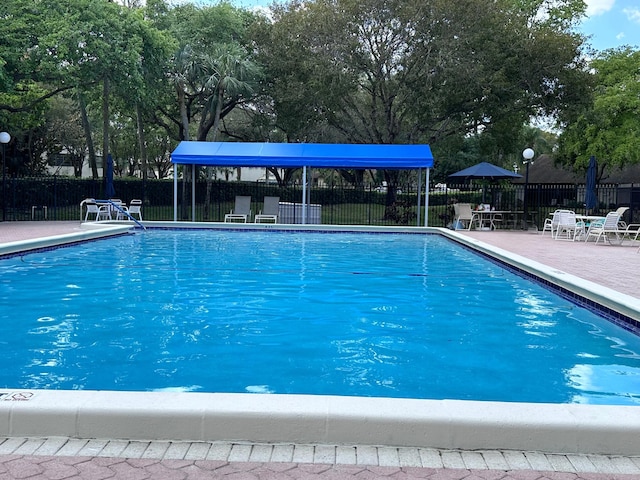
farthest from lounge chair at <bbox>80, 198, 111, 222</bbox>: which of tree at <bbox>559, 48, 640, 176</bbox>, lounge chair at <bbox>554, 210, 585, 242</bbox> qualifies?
tree at <bbox>559, 48, 640, 176</bbox>

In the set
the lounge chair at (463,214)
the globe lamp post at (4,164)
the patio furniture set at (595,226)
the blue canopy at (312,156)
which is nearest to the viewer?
the patio furniture set at (595,226)

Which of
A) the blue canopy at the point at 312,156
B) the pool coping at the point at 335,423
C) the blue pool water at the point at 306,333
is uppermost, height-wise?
the blue canopy at the point at 312,156

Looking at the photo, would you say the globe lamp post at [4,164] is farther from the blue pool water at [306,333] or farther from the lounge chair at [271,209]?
the blue pool water at [306,333]

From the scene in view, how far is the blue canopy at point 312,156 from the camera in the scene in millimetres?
17873

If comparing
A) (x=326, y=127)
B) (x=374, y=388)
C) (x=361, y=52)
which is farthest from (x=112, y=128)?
(x=374, y=388)

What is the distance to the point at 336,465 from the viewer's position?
8.39 ft

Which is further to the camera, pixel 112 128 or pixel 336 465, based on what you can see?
pixel 112 128

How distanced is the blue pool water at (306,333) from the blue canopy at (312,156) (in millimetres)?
7863

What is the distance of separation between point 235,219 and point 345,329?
15.9 metres

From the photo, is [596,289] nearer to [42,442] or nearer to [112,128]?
[42,442]

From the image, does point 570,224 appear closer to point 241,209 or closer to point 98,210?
point 241,209

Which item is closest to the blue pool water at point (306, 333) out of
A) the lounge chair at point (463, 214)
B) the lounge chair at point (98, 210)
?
the lounge chair at point (98, 210)

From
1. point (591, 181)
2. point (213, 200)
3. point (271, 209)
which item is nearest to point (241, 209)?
point (271, 209)

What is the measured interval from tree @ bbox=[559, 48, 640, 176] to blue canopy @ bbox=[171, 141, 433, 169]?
11334 mm
